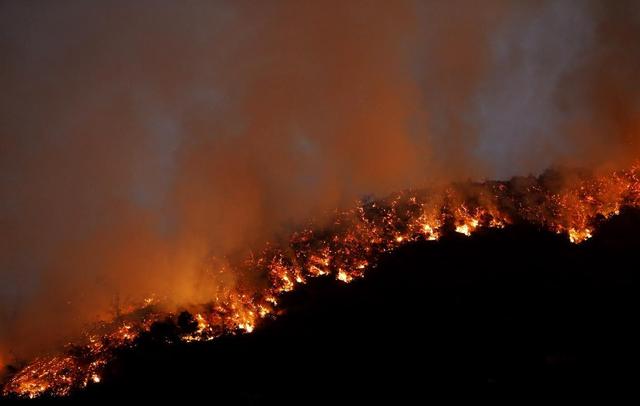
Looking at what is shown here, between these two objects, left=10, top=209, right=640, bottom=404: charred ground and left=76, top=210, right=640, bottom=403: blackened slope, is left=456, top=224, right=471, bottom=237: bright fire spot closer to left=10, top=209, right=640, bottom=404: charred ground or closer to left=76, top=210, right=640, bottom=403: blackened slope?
left=10, top=209, right=640, bottom=404: charred ground

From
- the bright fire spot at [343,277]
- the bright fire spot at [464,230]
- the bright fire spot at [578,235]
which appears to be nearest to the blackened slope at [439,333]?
the bright fire spot at [578,235]

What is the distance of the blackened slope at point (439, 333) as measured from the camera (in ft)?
40.1

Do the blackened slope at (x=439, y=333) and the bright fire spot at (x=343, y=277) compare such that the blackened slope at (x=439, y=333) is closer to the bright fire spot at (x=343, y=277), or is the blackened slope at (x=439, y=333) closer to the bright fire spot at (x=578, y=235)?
the bright fire spot at (x=578, y=235)

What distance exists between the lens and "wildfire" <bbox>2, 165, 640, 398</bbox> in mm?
17156

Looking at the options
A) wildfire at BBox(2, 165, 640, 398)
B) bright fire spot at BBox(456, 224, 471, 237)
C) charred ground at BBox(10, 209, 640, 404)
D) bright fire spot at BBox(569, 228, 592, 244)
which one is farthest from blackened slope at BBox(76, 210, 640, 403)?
wildfire at BBox(2, 165, 640, 398)

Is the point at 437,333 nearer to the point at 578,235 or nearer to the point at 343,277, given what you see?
the point at 343,277

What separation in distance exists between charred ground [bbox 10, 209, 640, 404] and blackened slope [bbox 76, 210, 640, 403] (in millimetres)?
45

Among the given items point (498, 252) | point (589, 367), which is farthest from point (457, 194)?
point (589, 367)

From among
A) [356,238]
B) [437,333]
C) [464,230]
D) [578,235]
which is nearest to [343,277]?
[356,238]

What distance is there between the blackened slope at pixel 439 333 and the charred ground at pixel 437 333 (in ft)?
0.15

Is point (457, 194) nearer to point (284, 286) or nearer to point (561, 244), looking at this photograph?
point (561, 244)

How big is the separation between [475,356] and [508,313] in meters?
2.34

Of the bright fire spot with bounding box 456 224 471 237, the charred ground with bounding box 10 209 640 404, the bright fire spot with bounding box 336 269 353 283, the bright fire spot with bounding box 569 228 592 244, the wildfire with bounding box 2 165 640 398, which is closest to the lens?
the charred ground with bounding box 10 209 640 404

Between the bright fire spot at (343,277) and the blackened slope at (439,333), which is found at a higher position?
the bright fire spot at (343,277)
